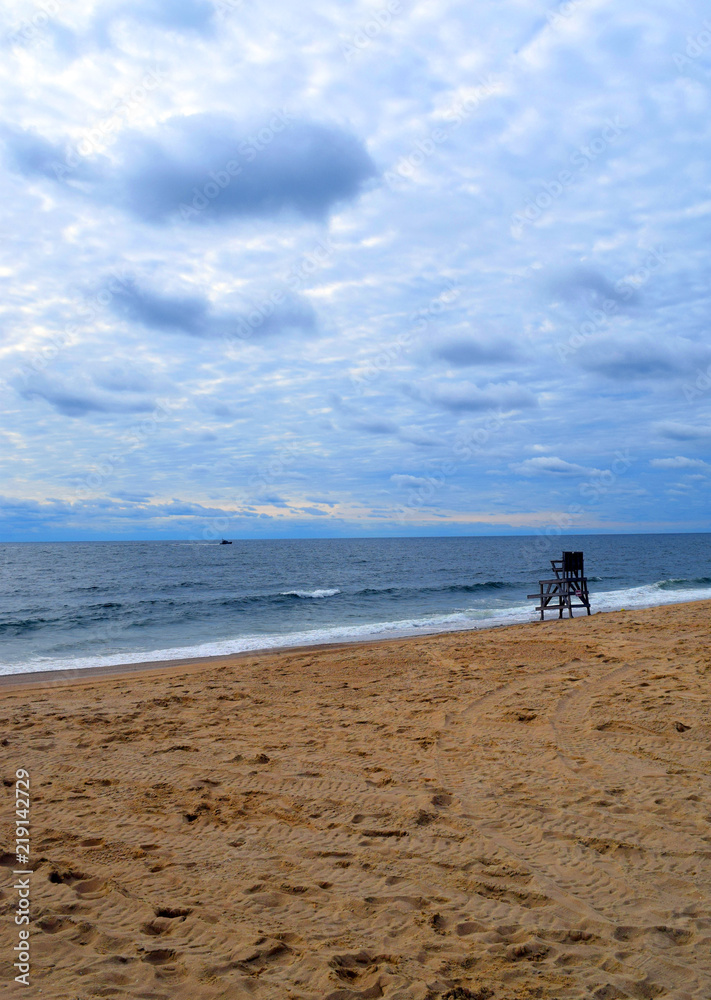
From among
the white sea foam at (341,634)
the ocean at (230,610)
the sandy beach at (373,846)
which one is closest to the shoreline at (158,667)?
the white sea foam at (341,634)

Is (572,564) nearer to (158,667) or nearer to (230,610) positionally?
(230,610)

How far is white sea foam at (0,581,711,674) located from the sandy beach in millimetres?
8022

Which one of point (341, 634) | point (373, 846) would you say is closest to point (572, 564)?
point (341, 634)

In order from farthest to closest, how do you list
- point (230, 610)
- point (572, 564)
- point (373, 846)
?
1. point (230, 610)
2. point (572, 564)
3. point (373, 846)

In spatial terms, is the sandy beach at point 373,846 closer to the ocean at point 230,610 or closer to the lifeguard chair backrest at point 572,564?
the ocean at point 230,610

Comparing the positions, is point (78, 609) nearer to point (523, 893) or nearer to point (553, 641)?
point (553, 641)

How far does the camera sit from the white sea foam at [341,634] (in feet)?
57.5

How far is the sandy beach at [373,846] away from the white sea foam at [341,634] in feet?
26.3

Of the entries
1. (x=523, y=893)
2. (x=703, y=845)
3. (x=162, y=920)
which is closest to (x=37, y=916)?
(x=162, y=920)

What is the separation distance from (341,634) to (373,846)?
17.2 m

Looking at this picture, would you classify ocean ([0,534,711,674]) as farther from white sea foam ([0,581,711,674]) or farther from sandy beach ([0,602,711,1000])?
sandy beach ([0,602,711,1000])

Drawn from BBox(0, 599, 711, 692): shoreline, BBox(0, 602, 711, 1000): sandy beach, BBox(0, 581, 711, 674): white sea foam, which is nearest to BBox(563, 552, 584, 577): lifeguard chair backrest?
BBox(0, 581, 711, 674): white sea foam

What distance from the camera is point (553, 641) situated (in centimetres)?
1544

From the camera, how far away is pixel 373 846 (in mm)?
4875
